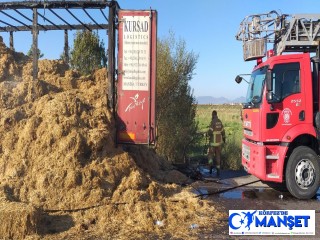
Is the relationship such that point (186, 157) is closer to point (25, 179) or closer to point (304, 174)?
point (304, 174)

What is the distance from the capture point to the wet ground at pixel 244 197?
7841 mm

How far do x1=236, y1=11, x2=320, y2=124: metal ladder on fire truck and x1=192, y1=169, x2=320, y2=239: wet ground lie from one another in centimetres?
184

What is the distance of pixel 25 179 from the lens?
7.43 m

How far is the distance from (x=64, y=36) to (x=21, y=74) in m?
2.45

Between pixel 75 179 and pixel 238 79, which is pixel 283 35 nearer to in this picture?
pixel 238 79

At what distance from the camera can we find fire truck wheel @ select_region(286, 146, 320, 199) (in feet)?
28.2

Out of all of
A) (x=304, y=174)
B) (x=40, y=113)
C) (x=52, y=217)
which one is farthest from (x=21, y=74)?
(x=304, y=174)

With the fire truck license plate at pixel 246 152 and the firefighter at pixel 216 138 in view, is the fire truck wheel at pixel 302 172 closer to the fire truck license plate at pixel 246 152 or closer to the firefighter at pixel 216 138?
the fire truck license plate at pixel 246 152

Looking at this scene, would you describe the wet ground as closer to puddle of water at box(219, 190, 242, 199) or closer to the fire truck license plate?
puddle of water at box(219, 190, 242, 199)

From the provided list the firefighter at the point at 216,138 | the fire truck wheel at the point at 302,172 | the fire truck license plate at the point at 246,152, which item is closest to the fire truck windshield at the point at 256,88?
the fire truck license plate at the point at 246,152

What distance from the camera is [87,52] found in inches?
616

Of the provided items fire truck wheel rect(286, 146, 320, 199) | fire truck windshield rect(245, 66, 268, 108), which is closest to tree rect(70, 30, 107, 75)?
fire truck windshield rect(245, 66, 268, 108)

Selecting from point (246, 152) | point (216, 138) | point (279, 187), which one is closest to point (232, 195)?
point (246, 152)

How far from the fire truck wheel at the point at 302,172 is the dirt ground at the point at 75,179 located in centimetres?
216
